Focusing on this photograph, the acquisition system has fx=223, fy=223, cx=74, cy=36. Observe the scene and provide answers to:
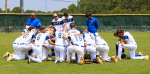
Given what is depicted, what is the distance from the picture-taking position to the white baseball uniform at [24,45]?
9.44m

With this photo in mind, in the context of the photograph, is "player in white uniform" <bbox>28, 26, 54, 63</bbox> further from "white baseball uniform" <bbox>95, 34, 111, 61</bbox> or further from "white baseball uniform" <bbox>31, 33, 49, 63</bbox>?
"white baseball uniform" <bbox>95, 34, 111, 61</bbox>

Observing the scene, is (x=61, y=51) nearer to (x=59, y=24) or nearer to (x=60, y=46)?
(x=60, y=46)

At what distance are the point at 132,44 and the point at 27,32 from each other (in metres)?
4.68

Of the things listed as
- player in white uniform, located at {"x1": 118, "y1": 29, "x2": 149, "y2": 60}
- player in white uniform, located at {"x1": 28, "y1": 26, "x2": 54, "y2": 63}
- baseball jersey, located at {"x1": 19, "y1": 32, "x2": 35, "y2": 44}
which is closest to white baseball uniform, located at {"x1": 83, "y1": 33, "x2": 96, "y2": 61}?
player in white uniform, located at {"x1": 118, "y1": 29, "x2": 149, "y2": 60}

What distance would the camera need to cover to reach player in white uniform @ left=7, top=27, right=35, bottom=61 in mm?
9438

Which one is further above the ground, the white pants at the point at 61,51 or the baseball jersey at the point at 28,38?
the baseball jersey at the point at 28,38

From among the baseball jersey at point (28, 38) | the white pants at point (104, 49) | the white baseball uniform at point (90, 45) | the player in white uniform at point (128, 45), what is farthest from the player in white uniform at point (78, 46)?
the player in white uniform at point (128, 45)

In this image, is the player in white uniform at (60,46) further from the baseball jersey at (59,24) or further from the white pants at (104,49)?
the baseball jersey at (59,24)

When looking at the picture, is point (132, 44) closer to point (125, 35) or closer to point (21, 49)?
point (125, 35)

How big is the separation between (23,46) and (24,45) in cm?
6

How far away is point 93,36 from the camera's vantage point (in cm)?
930

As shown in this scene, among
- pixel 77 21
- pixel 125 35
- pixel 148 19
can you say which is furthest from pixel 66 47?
pixel 148 19

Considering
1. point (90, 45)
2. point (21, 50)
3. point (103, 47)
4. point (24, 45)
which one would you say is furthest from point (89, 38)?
point (21, 50)

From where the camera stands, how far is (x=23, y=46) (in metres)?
9.43
